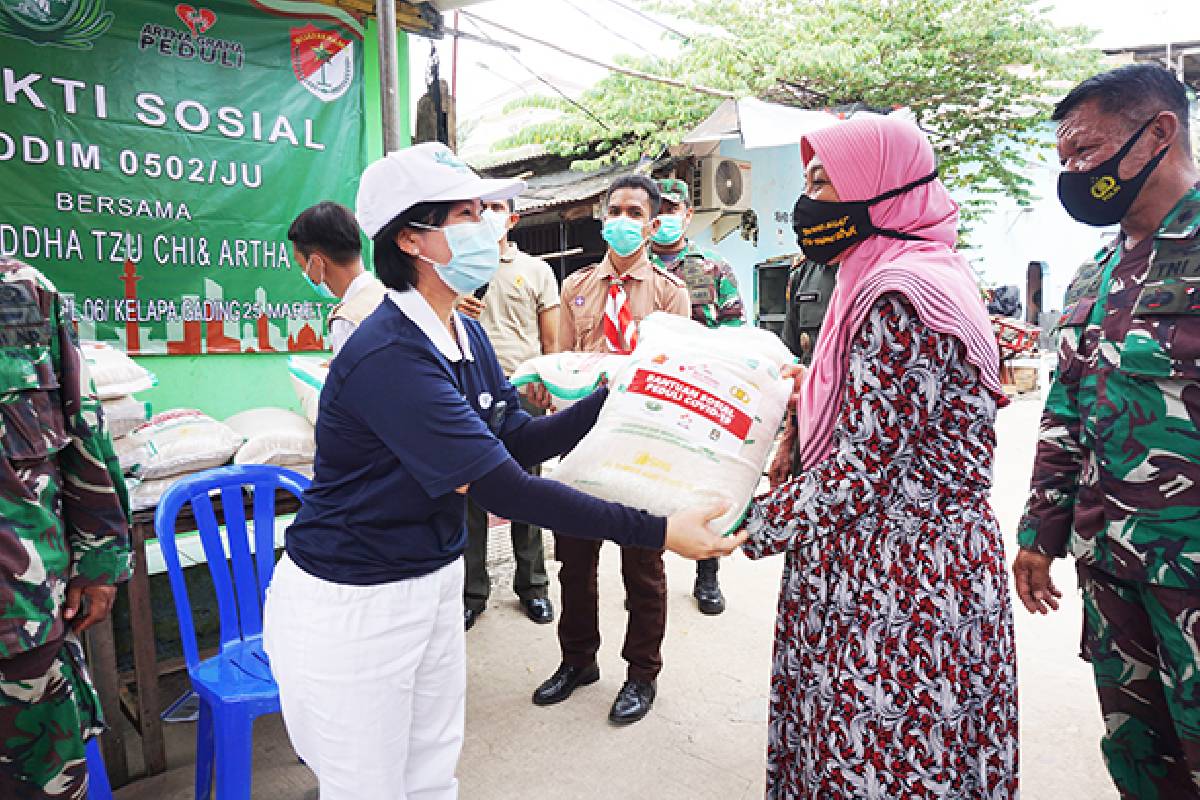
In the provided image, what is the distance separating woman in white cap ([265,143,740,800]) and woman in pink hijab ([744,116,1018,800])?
261mm

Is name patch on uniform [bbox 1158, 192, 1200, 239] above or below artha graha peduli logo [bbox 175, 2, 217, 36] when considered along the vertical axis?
below

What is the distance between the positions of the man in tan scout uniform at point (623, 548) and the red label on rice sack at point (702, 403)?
1152mm

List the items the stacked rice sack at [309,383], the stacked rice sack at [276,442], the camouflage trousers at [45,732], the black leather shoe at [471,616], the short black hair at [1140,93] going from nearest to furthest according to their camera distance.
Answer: the camouflage trousers at [45,732] < the short black hair at [1140,93] < the stacked rice sack at [276,442] < the stacked rice sack at [309,383] < the black leather shoe at [471,616]

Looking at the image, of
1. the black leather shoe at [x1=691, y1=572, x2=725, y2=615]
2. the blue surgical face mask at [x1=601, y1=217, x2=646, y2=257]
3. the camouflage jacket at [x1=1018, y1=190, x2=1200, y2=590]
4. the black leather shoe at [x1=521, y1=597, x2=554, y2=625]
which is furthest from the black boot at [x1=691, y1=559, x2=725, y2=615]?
the camouflage jacket at [x1=1018, y1=190, x2=1200, y2=590]

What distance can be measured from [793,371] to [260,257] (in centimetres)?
301

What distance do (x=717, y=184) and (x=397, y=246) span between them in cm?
858

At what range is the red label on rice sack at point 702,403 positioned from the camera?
1.54m

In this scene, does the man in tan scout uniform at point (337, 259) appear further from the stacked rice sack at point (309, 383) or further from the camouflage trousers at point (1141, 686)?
the camouflage trousers at point (1141, 686)

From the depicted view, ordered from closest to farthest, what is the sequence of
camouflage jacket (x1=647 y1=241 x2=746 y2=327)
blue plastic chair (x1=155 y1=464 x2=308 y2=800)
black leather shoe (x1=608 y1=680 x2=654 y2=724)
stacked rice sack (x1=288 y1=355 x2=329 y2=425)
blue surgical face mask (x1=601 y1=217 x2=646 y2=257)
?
blue plastic chair (x1=155 y1=464 x2=308 y2=800)
black leather shoe (x1=608 y1=680 x2=654 y2=724)
stacked rice sack (x1=288 y1=355 x2=329 y2=425)
blue surgical face mask (x1=601 y1=217 x2=646 y2=257)
camouflage jacket (x1=647 y1=241 x2=746 y2=327)

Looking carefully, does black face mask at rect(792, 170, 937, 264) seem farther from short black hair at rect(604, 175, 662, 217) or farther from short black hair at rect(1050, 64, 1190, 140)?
short black hair at rect(604, 175, 662, 217)

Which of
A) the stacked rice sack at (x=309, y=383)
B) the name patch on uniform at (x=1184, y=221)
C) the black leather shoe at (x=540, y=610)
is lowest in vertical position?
the black leather shoe at (x=540, y=610)

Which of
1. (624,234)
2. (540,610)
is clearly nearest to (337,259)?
(624,234)

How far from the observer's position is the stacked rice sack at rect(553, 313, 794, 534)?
59.6 inches

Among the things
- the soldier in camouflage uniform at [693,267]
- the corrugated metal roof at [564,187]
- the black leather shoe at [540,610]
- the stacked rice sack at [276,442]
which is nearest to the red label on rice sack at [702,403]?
the stacked rice sack at [276,442]
